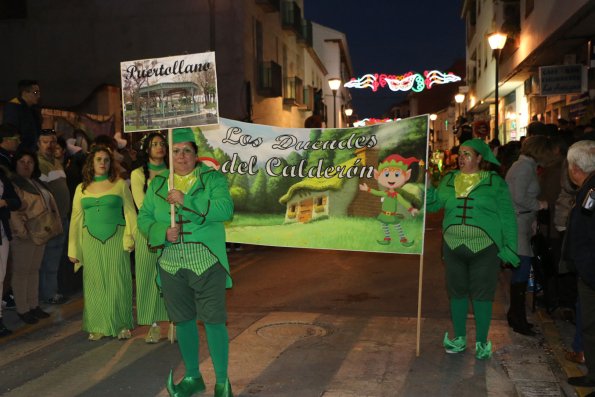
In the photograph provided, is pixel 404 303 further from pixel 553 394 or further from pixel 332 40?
pixel 332 40

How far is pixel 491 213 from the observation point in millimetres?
5836

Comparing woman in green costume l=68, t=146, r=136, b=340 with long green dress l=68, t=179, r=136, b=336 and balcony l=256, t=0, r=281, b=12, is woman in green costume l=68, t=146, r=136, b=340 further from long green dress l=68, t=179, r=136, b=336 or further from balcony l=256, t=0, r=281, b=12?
balcony l=256, t=0, r=281, b=12

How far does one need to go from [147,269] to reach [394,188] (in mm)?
2552

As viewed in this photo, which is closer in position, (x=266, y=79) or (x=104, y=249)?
(x=104, y=249)

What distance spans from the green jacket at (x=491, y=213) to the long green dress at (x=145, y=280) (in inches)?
112

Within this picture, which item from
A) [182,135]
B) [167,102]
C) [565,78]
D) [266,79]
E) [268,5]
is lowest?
[182,135]

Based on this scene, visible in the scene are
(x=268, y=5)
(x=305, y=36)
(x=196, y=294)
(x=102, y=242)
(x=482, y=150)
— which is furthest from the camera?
(x=305, y=36)

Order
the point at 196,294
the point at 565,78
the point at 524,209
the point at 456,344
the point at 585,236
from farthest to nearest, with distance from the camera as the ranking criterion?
the point at 565,78 < the point at 524,209 < the point at 456,344 < the point at 196,294 < the point at 585,236

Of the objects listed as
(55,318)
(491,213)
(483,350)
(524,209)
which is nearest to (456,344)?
(483,350)

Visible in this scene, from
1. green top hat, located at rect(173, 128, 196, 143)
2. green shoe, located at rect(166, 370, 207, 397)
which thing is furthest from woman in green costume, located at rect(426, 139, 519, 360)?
green shoe, located at rect(166, 370, 207, 397)

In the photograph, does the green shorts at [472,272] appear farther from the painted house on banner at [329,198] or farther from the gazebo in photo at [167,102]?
the gazebo in photo at [167,102]

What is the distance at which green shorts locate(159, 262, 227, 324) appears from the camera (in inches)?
188

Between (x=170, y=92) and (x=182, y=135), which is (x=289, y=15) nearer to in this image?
(x=170, y=92)

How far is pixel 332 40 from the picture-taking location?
60.2 m
